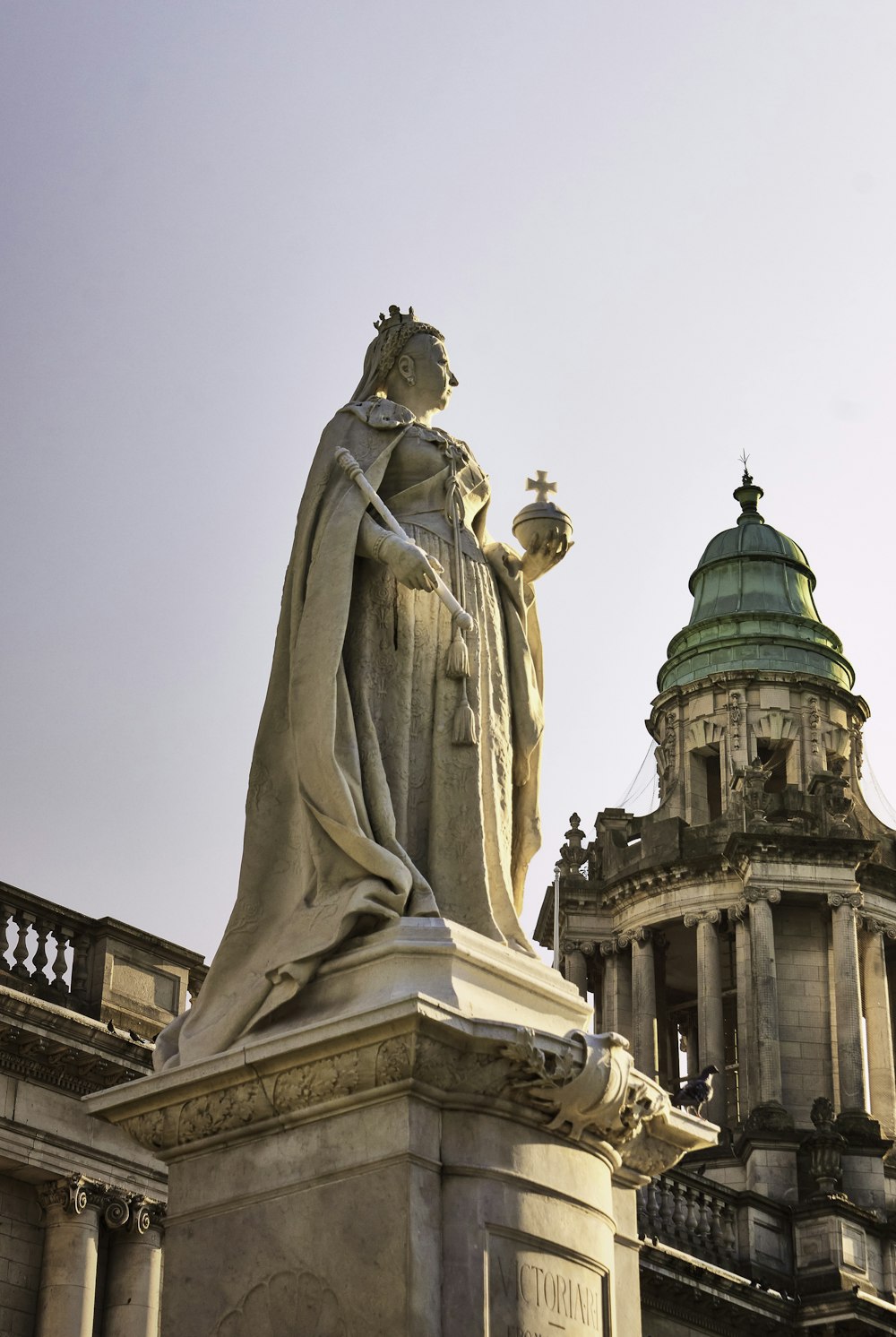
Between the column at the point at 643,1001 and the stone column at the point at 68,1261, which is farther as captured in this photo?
the column at the point at 643,1001

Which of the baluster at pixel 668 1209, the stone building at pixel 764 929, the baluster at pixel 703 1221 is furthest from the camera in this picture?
the stone building at pixel 764 929

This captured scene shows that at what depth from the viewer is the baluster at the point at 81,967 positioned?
23.2 m

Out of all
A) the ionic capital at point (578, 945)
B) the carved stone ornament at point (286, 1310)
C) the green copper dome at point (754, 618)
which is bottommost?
the carved stone ornament at point (286, 1310)

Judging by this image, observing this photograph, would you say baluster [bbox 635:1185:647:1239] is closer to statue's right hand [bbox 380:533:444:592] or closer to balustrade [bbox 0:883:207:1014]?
balustrade [bbox 0:883:207:1014]

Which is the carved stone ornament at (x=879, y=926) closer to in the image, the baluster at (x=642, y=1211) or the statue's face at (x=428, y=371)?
the baluster at (x=642, y=1211)

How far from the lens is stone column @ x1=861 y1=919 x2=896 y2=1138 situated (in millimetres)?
51469

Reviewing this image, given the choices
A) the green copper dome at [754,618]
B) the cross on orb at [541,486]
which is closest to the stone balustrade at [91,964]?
the cross on orb at [541,486]

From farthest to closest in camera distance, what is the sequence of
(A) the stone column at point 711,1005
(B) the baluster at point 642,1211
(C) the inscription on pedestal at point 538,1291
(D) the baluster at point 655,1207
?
(A) the stone column at point 711,1005 < (D) the baluster at point 655,1207 < (B) the baluster at point 642,1211 < (C) the inscription on pedestal at point 538,1291

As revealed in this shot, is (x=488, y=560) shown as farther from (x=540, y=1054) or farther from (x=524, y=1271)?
(x=524, y=1271)

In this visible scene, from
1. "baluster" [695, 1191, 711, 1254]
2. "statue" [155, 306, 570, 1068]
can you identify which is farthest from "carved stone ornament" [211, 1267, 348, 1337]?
"baluster" [695, 1191, 711, 1254]

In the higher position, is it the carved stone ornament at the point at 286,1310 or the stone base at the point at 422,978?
the stone base at the point at 422,978

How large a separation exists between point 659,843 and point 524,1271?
152 feet

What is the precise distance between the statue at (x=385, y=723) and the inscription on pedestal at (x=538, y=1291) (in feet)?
3.97

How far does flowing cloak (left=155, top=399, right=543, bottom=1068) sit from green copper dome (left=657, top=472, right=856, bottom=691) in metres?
47.2
